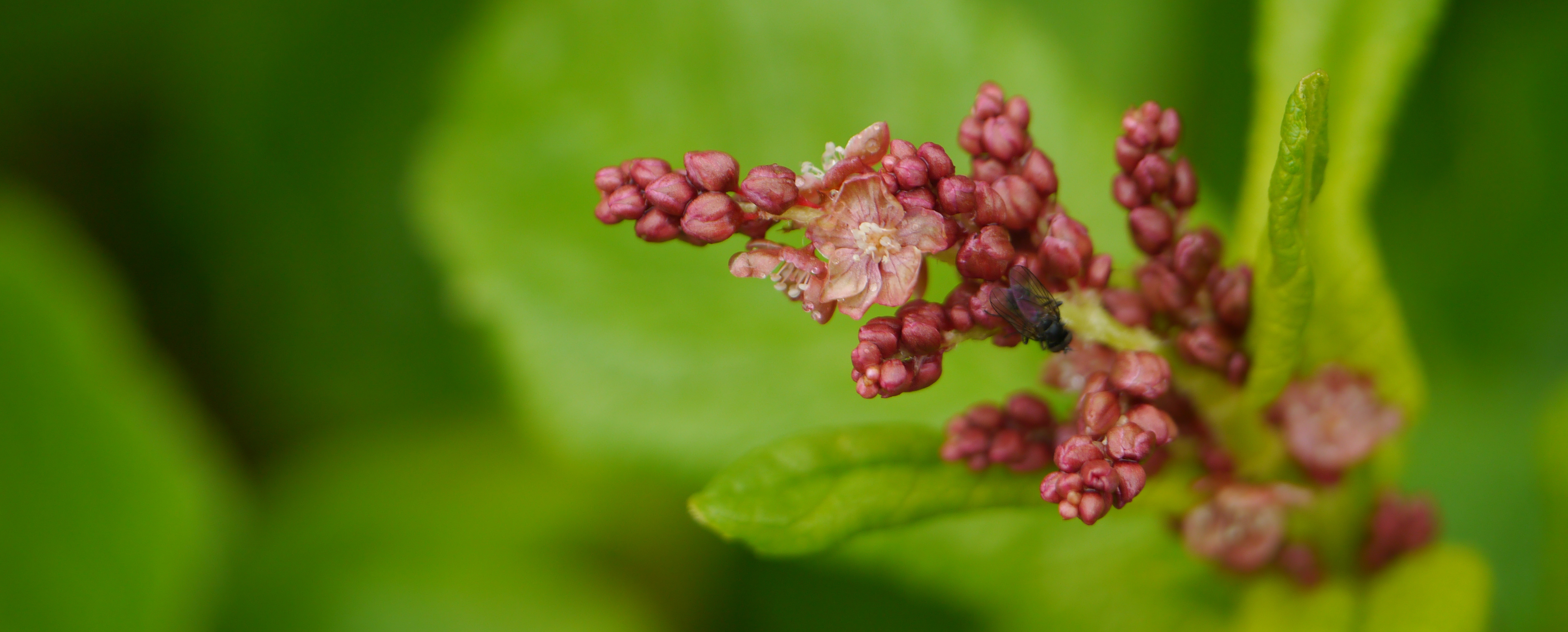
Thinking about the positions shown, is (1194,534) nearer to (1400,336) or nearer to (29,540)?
(1400,336)

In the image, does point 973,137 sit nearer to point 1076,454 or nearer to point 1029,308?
point 1029,308

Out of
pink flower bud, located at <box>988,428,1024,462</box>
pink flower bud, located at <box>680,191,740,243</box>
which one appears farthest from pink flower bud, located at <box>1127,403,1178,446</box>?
pink flower bud, located at <box>680,191,740,243</box>

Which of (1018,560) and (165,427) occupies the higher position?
(165,427)

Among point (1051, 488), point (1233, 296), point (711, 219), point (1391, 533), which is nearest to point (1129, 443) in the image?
point (1051, 488)

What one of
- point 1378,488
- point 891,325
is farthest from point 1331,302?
point 891,325

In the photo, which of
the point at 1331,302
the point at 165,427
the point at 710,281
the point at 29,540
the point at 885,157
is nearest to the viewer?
the point at 885,157

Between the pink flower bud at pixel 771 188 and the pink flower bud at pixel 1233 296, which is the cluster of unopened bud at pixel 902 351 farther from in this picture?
the pink flower bud at pixel 1233 296

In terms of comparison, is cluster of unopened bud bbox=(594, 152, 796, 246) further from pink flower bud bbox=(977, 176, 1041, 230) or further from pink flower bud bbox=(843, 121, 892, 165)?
pink flower bud bbox=(977, 176, 1041, 230)
